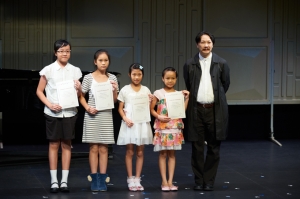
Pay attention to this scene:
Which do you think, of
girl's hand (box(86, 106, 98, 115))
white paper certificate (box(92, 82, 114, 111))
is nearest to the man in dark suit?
white paper certificate (box(92, 82, 114, 111))

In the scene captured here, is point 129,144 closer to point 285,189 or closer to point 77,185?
point 77,185

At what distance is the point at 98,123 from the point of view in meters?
5.50

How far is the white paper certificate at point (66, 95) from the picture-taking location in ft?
17.7

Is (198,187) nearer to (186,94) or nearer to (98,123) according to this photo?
(186,94)

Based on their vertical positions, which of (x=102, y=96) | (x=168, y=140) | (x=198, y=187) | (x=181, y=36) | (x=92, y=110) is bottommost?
(x=198, y=187)

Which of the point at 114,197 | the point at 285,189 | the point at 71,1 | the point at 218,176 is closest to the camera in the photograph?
the point at 114,197

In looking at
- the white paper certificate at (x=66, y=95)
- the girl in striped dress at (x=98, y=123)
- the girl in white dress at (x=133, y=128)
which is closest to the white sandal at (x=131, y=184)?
the girl in white dress at (x=133, y=128)

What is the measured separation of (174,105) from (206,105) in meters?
0.27

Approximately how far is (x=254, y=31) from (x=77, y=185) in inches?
185

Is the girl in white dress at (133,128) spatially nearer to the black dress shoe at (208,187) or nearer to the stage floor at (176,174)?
the stage floor at (176,174)

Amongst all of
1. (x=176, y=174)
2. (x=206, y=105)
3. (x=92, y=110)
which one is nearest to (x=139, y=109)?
(x=92, y=110)

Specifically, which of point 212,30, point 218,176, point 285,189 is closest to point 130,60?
point 212,30

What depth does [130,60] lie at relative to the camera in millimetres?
9602

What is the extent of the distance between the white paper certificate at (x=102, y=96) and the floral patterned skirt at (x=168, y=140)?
0.48 m
